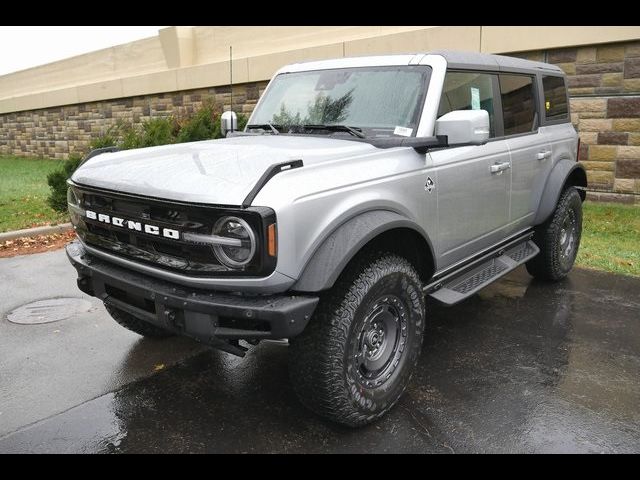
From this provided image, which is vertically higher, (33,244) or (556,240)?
(556,240)

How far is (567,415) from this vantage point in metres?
3.12

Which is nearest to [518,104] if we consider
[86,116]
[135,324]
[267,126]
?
[267,126]

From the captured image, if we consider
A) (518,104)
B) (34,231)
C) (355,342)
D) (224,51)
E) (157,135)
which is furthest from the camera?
(224,51)

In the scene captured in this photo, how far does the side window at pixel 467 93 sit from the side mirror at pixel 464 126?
0.36 m

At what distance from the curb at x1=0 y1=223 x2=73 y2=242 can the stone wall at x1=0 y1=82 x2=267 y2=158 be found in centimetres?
551

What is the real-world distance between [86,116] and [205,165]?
17341 millimetres

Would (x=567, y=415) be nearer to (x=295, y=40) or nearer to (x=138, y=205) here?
(x=138, y=205)

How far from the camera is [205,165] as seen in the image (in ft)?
9.70

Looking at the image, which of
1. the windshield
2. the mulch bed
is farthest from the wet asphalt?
the mulch bed

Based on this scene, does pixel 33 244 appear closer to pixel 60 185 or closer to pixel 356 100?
pixel 60 185

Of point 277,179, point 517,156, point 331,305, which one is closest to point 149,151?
point 277,179

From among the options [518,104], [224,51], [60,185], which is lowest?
[60,185]

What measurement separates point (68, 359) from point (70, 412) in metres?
0.81

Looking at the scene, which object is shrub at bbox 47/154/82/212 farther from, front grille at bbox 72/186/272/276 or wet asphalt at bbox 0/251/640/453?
front grille at bbox 72/186/272/276
